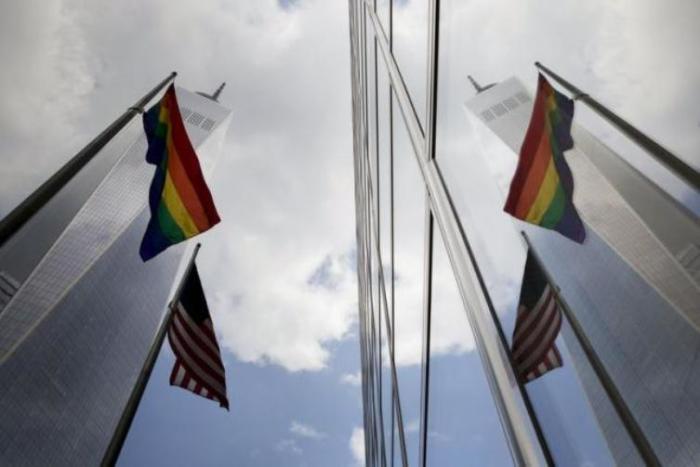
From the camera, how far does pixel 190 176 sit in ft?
20.0

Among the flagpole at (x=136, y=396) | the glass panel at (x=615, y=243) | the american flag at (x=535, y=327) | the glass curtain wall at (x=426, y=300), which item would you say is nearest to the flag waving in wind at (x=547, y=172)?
the glass panel at (x=615, y=243)

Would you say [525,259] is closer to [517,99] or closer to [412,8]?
[517,99]

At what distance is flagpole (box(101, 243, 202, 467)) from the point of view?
17.2 feet

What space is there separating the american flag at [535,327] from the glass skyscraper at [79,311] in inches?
156

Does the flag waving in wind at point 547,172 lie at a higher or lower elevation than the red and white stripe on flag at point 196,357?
lower

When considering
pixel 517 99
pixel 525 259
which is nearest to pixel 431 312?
pixel 525 259

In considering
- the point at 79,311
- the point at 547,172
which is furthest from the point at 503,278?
the point at 79,311

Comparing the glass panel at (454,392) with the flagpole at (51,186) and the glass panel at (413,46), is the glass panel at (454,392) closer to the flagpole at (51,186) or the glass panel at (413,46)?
the glass panel at (413,46)

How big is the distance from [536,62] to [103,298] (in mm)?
9239

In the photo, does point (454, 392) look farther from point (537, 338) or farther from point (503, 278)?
point (537, 338)

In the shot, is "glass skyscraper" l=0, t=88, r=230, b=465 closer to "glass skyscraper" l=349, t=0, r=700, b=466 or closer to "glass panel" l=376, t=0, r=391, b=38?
"glass skyscraper" l=349, t=0, r=700, b=466

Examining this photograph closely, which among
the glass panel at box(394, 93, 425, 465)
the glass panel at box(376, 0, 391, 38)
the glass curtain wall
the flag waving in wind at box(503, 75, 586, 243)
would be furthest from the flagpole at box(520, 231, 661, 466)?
the glass panel at box(376, 0, 391, 38)

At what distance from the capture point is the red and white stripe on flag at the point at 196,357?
677 cm

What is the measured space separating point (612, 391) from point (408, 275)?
5.54 meters
